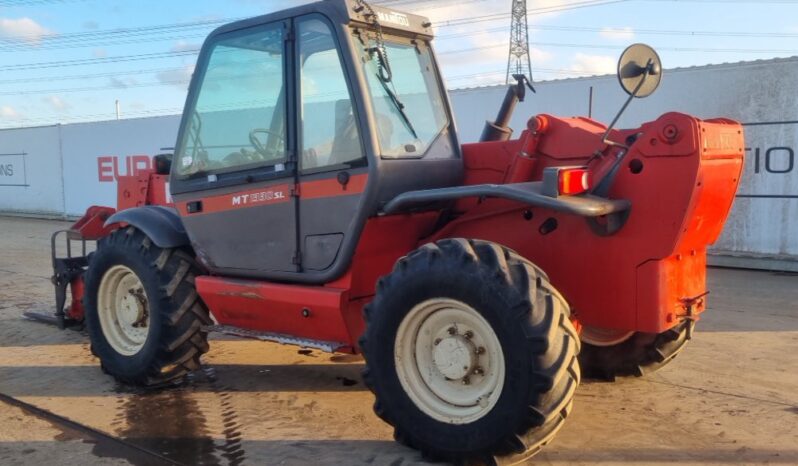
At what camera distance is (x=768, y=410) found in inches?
171

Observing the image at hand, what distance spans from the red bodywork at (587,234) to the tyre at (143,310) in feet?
0.79

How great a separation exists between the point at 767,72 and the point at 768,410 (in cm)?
663

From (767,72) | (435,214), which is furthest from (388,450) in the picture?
(767,72)

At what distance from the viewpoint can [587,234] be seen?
3.80 metres

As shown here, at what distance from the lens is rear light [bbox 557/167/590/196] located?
11.5 feet

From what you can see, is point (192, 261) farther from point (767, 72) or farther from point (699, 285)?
point (767, 72)

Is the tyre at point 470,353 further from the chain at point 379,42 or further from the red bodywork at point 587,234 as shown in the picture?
the chain at point 379,42

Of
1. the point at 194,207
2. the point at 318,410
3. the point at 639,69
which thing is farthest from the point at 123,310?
the point at 639,69

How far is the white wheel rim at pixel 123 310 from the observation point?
517 centimetres

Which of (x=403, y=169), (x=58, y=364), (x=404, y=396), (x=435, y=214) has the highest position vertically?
(x=403, y=169)

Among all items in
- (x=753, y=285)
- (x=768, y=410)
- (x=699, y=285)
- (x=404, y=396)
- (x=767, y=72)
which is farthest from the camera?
(x=767, y=72)

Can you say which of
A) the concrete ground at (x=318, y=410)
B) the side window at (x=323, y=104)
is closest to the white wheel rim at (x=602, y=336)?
the concrete ground at (x=318, y=410)

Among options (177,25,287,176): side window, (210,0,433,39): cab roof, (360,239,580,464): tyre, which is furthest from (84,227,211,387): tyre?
(360,239,580,464): tyre

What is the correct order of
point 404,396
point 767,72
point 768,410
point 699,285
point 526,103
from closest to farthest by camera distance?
point 404,396 < point 699,285 < point 768,410 < point 767,72 < point 526,103
